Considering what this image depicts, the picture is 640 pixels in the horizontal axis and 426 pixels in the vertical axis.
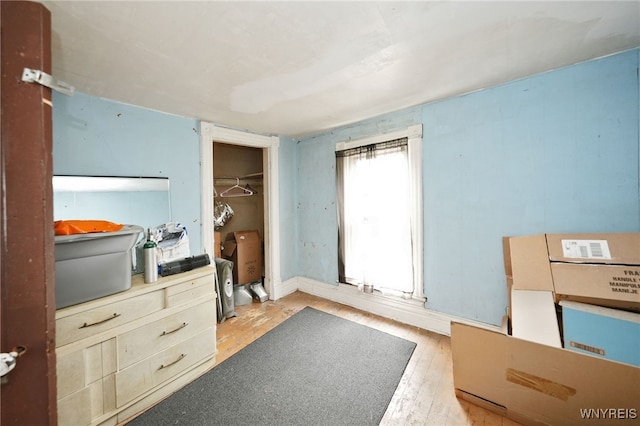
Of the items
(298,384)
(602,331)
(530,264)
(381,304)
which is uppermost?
(530,264)

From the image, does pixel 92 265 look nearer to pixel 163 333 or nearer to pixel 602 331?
pixel 163 333

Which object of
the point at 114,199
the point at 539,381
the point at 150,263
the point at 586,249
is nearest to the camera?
the point at 539,381

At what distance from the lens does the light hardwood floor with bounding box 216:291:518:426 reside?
146 cm

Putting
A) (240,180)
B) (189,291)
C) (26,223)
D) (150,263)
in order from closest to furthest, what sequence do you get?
1. (26,223)
2. (150,263)
3. (189,291)
4. (240,180)

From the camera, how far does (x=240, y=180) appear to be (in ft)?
12.9

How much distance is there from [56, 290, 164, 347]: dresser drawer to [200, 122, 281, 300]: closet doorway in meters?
0.98

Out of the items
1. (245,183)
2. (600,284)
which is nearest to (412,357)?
(600,284)

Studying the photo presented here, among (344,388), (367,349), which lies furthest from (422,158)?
(344,388)

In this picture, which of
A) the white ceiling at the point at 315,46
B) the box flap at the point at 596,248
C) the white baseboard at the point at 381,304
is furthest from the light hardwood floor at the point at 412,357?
the white ceiling at the point at 315,46

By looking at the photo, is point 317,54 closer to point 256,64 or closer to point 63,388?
point 256,64

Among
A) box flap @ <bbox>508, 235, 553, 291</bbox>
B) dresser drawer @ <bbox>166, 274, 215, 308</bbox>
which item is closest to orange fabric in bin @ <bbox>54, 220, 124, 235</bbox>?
dresser drawer @ <bbox>166, 274, 215, 308</bbox>

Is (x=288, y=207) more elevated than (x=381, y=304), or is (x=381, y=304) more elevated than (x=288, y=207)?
(x=288, y=207)

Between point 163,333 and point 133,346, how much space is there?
0.58ft

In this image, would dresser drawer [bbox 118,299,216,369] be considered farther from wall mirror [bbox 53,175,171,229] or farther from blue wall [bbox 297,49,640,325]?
blue wall [bbox 297,49,640,325]
